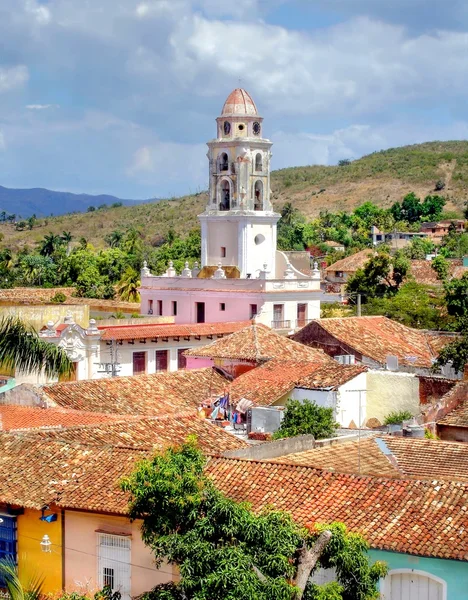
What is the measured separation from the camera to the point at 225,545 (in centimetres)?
1184

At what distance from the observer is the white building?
159ft

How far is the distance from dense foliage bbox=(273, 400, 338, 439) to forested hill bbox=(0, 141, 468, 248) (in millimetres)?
99785

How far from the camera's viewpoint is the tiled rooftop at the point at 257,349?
3397 cm

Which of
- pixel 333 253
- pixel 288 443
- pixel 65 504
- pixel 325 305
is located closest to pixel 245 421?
pixel 288 443

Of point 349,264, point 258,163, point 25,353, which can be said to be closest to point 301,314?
point 258,163

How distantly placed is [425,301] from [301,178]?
102972 mm

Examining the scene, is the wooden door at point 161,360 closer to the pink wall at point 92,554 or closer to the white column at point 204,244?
the white column at point 204,244

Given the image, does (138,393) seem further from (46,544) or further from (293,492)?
(293,492)

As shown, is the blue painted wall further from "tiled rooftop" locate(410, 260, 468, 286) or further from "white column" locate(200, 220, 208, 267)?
"tiled rooftop" locate(410, 260, 468, 286)

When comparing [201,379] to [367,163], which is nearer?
[201,379]

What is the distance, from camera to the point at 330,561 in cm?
1172

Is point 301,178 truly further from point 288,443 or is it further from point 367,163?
point 288,443

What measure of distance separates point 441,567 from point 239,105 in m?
39.9

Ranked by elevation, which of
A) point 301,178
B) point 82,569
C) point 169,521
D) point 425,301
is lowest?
point 82,569
